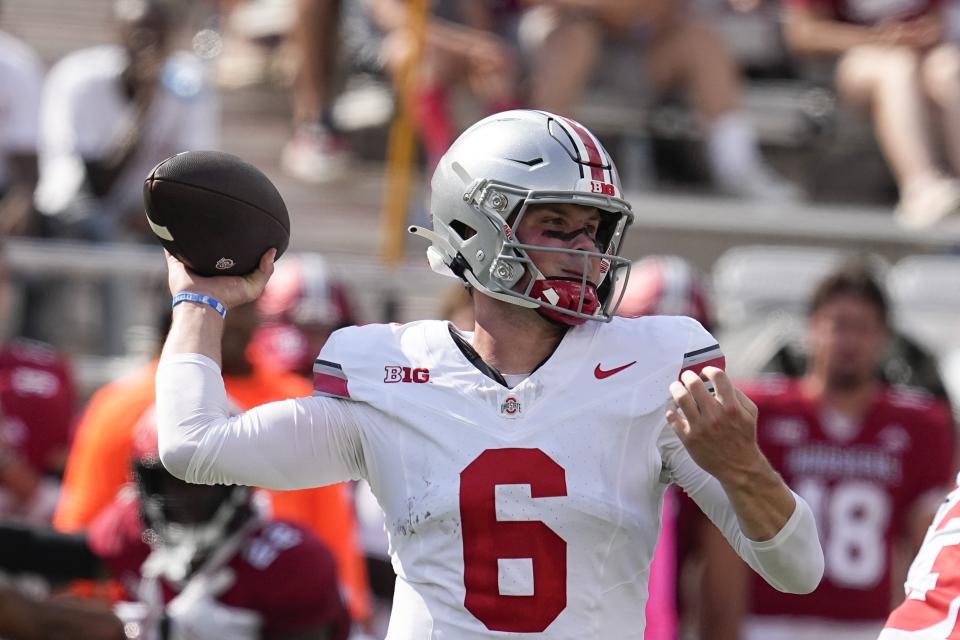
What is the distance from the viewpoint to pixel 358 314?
6566 millimetres

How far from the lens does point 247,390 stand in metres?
5.10

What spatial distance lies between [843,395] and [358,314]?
2.06 m

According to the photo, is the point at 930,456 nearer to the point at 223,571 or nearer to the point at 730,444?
the point at 223,571

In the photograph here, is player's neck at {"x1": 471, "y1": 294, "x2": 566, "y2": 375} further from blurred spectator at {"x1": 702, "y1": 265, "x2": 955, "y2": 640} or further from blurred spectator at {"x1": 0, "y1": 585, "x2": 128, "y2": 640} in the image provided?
blurred spectator at {"x1": 702, "y1": 265, "x2": 955, "y2": 640}

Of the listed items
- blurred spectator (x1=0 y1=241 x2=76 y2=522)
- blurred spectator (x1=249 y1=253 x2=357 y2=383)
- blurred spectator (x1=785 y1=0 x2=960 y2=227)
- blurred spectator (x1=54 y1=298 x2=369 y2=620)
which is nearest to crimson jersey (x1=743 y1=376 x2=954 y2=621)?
blurred spectator (x1=54 y1=298 x2=369 y2=620)

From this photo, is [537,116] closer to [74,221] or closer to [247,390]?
[247,390]

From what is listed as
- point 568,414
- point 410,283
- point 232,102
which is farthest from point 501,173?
point 232,102

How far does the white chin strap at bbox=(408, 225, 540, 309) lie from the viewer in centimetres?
278

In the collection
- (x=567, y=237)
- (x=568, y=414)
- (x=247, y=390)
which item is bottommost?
(x=247, y=390)

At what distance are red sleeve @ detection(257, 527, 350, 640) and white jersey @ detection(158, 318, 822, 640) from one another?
1242 mm

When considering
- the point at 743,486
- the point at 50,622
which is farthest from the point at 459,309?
the point at 743,486

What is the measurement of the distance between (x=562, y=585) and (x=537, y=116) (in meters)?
0.78

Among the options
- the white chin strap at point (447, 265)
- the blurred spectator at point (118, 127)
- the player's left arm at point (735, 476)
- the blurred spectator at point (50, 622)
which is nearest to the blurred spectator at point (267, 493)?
the blurred spectator at point (50, 622)

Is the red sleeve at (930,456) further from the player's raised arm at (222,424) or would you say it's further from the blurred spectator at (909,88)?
the player's raised arm at (222,424)
